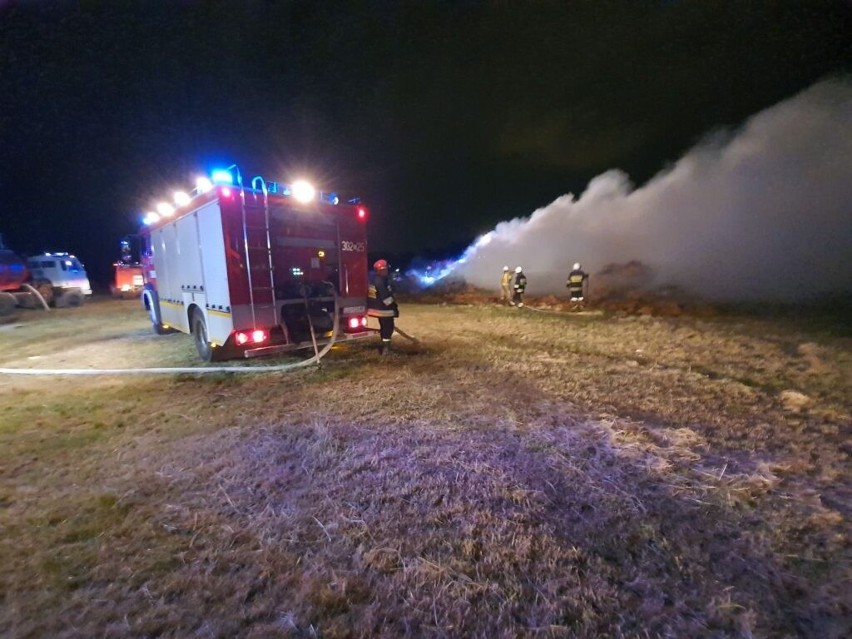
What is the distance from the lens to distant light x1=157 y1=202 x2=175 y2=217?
7754mm

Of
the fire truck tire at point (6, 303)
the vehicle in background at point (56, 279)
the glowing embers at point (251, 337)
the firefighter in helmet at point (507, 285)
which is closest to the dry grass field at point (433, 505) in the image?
the glowing embers at point (251, 337)

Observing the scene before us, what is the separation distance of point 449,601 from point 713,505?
2.01 metres

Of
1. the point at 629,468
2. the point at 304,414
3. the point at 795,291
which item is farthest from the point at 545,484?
the point at 795,291

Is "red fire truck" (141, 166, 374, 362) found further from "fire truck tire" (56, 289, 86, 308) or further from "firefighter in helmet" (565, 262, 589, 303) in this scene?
"fire truck tire" (56, 289, 86, 308)

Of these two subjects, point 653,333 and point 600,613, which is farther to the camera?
point 653,333

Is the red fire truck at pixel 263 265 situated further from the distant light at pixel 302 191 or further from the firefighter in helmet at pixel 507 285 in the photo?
the firefighter in helmet at pixel 507 285

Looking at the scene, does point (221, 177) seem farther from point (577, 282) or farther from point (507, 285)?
point (507, 285)

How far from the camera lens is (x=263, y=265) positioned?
629 centimetres

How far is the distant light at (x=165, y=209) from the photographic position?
7754 millimetres

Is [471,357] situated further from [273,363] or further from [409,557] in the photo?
[409,557]

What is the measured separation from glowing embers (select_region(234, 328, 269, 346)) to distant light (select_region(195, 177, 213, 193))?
222 centimetres

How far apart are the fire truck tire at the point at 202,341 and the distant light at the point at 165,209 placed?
2.03 m

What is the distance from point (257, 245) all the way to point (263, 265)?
1.02 ft

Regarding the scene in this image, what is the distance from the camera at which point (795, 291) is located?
17.2 meters
